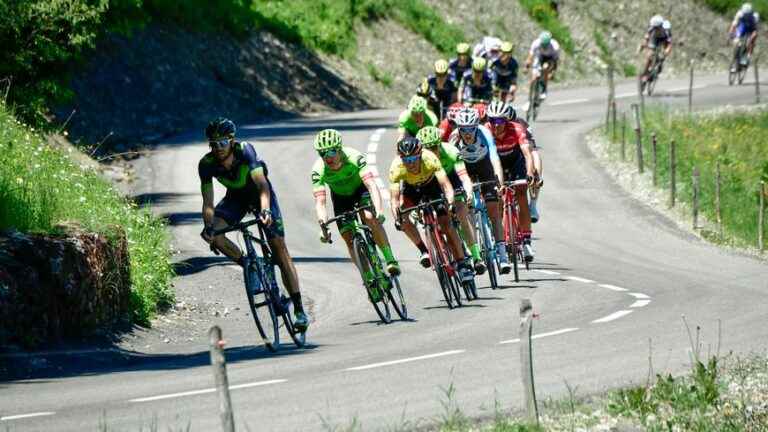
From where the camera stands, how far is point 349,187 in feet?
51.3

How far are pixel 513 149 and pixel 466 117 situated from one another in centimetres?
164

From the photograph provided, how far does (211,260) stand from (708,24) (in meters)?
35.6

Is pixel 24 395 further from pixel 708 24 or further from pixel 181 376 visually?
pixel 708 24

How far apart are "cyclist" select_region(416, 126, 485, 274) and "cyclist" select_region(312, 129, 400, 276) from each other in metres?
1.35

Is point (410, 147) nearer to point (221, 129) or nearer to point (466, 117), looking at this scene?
point (466, 117)

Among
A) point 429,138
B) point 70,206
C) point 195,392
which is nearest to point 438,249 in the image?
point 429,138

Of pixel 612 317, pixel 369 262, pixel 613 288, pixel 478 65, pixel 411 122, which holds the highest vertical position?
pixel 478 65

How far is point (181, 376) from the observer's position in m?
12.2

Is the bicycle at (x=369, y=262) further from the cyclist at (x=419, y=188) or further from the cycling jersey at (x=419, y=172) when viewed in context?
the cycling jersey at (x=419, y=172)

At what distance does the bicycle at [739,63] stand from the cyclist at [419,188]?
2651 centimetres

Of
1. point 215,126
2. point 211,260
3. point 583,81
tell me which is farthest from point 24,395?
point 583,81

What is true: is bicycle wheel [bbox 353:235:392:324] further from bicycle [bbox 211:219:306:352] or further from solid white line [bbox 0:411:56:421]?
solid white line [bbox 0:411:56:421]

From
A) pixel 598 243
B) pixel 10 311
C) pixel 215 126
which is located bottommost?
pixel 598 243

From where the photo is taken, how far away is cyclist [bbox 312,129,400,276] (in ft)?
49.9
